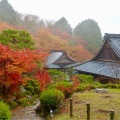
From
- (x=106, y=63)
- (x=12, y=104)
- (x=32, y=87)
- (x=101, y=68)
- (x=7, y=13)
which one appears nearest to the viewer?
(x=12, y=104)

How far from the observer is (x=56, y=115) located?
1163cm

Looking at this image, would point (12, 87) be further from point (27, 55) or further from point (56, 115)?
point (56, 115)

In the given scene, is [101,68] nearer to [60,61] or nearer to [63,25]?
[60,61]

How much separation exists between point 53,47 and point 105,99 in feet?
93.1

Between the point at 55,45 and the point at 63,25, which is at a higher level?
the point at 63,25

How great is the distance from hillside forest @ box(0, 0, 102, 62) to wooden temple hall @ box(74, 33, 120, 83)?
352 inches

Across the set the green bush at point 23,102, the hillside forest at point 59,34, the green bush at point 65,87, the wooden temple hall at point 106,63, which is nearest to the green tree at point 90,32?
the hillside forest at point 59,34

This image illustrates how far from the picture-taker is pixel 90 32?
54812 millimetres

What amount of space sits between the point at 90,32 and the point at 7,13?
19718 mm

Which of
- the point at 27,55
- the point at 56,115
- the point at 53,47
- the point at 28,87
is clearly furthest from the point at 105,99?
the point at 53,47

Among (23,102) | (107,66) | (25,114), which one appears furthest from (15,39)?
(107,66)

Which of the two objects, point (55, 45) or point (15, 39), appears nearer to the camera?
point (15, 39)

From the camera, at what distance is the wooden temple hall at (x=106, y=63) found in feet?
73.6

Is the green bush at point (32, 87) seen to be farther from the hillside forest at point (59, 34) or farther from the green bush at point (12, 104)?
the hillside forest at point (59, 34)
